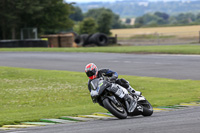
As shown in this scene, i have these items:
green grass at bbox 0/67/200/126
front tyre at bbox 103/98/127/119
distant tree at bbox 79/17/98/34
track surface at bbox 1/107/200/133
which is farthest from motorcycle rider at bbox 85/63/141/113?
distant tree at bbox 79/17/98/34

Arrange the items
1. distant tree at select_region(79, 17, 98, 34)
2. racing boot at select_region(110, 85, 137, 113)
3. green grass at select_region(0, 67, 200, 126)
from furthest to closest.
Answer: distant tree at select_region(79, 17, 98, 34)
green grass at select_region(0, 67, 200, 126)
racing boot at select_region(110, 85, 137, 113)

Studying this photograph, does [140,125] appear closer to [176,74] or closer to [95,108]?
[95,108]

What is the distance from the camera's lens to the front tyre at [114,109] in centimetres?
898

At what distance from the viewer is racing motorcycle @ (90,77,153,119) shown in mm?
9047

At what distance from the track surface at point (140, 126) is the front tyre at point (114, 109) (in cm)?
14

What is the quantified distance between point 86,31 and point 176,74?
56287 mm

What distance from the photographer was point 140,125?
7.98 metres

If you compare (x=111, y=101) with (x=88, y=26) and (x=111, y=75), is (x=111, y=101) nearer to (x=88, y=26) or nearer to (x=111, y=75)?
(x=111, y=75)

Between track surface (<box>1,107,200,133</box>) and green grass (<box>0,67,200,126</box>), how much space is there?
1.56 meters

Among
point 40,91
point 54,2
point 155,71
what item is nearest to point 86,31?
point 54,2

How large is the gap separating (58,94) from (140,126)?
6.91 m

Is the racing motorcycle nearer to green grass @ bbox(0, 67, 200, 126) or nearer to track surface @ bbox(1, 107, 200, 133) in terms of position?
track surface @ bbox(1, 107, 200, 133)

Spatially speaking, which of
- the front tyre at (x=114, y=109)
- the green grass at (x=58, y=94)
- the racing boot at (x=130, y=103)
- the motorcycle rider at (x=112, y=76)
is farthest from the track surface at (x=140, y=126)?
the green grass at (x=58, y=94)

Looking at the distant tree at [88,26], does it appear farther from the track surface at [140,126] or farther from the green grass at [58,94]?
the track surface at [140,126]
